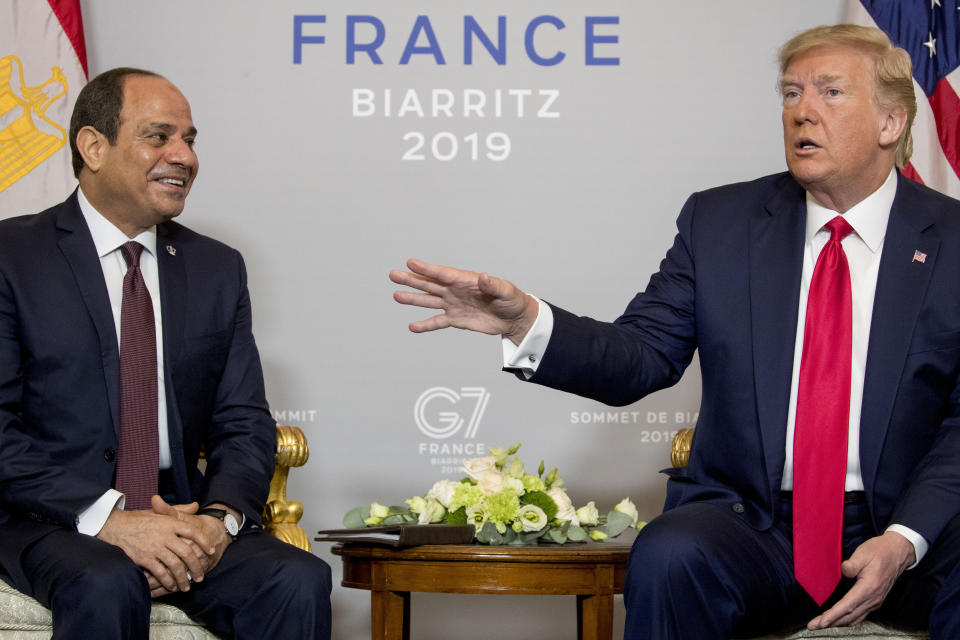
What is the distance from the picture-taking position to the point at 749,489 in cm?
244

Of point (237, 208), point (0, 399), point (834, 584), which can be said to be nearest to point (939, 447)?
point (834, 584)

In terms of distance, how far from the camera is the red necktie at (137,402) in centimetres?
283

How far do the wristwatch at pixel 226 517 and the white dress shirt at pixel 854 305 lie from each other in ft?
2.97

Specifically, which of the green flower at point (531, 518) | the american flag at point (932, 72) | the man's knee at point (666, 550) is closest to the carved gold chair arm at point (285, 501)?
the green flower at point (531, 518)

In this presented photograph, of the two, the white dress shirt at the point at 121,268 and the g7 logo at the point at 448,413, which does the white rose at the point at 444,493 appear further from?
the g7 logo at the point at 448,413

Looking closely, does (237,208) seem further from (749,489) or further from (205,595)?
(749,489)

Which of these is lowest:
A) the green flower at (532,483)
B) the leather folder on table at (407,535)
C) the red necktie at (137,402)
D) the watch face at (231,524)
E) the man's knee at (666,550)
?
the leather folder on table at (407,535)

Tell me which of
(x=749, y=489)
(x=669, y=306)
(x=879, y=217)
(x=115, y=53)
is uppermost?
(x=115, y=53)

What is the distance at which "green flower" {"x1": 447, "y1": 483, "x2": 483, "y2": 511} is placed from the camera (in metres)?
3.04

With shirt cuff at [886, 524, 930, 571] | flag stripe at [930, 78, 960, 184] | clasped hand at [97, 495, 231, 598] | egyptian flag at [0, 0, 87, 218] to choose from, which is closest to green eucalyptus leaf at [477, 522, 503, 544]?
clasped hand at [97, 495, 231, 598]

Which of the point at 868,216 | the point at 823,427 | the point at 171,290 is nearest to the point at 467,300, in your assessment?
the point at 823,427

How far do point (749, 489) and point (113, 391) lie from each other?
1.58 m

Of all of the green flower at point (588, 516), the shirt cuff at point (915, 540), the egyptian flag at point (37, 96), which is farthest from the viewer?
the egyptian flag at point (37, 96)

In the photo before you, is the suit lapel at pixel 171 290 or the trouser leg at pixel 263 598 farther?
the suit lapel at pixel 171 290
